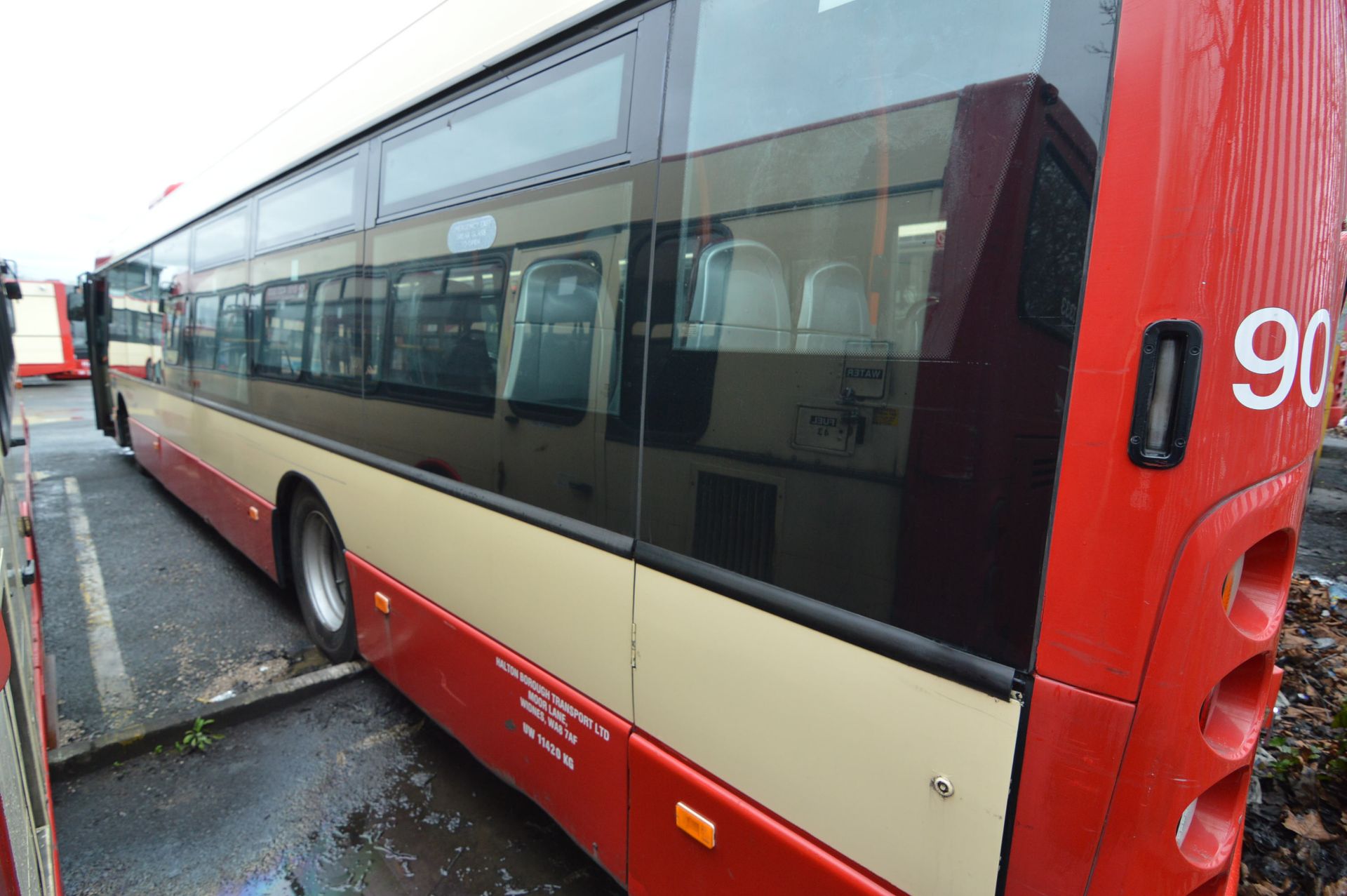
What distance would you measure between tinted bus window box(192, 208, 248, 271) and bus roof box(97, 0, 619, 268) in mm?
153

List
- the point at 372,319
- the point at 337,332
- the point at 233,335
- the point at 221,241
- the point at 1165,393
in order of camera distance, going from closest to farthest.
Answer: the point at 1165,393
the point at 372,319
the point at 337,332
the point at 233,335
the point at 221,241

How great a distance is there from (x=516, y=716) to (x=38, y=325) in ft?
90.9

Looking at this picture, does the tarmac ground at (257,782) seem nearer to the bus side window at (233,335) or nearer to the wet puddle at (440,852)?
the wet puddle at (440,852)

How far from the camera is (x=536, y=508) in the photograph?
2244 millimetres

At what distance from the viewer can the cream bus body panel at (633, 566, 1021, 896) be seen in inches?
50.8

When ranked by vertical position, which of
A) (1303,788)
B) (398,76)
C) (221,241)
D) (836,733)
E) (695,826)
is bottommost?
(1303,788)

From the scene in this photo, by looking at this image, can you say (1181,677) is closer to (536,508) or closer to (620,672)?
(620,672)

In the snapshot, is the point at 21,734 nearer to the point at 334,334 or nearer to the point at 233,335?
the point at 334,334

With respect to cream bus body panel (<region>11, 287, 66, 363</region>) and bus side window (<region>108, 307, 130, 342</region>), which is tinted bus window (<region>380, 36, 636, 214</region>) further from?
cream bus body panel (<region>11, 287, 66, 363</region>)

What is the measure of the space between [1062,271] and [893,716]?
0.88 metres

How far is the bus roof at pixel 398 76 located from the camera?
2252mm

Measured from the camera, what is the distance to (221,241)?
17.0 ft

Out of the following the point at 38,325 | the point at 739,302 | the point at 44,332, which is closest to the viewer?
the point at 739,302

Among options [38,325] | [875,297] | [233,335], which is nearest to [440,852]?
[875,297]
